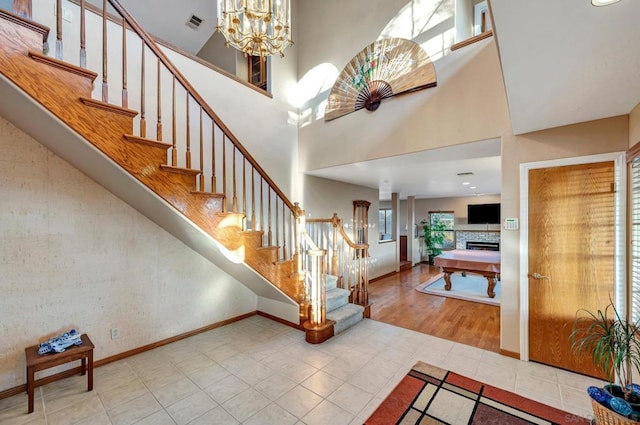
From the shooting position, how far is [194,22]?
16.2ft

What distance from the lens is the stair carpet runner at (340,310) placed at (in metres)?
3.66

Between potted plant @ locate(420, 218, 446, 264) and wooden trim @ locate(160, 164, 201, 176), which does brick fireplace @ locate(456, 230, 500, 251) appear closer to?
potted plant @ locate(420, 218, 446, 264)

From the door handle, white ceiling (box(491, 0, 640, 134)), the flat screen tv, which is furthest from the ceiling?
the flat screen tv

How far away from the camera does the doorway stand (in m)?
2.46

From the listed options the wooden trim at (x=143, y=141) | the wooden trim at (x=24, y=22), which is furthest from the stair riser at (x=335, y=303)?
the wooden trim at (x=24, y=22)

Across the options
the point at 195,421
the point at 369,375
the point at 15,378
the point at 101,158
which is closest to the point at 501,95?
the point at 369,375

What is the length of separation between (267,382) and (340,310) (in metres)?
1.62

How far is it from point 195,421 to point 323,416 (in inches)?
39.7

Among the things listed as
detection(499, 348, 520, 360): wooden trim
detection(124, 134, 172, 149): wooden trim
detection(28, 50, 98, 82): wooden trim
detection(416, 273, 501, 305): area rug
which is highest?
detection(28, 50, 98, 82): wooden trim

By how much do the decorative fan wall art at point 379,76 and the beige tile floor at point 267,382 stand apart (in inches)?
127

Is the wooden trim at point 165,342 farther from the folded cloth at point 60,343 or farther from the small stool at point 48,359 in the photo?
the folded cloth at point 60,343

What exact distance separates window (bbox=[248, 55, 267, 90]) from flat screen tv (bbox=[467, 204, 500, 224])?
800 cm

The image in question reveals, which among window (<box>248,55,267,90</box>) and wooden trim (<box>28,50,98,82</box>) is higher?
window (<box>248,55,267,90</box>)

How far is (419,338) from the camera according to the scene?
3.50 m
